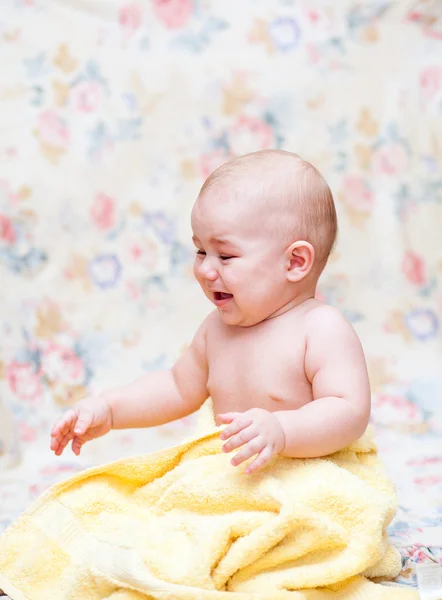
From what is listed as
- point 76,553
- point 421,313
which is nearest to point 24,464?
point 76,553

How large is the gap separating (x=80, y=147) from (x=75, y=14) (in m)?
0.27

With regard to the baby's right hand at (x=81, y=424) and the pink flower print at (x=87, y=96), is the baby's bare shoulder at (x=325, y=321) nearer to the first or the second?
the baby's right hand at (x=81, y=424)

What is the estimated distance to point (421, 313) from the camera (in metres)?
2.04

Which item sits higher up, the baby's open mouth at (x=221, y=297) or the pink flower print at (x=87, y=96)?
the pink flower print at (x=87, y=96)

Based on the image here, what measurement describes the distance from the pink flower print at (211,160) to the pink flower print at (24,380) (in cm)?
53

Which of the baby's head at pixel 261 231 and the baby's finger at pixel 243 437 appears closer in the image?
the baby's finger at pixel 243 437

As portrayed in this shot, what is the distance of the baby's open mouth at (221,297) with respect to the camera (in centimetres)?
123

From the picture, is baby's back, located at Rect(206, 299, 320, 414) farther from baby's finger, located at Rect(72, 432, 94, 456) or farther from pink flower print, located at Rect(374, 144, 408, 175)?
pink flower print, located at Rect(374, 144, 408, 175)

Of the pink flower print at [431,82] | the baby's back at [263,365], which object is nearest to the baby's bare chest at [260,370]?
the baby's back at [263,365]

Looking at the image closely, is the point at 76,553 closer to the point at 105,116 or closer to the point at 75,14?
the point at 105,116

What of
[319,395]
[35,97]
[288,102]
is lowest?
[319,395]

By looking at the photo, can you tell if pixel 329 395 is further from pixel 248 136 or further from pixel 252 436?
pixel 248 136

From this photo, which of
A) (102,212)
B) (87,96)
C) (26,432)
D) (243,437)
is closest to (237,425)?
(243,437)

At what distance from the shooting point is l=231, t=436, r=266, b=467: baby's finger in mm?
1059
